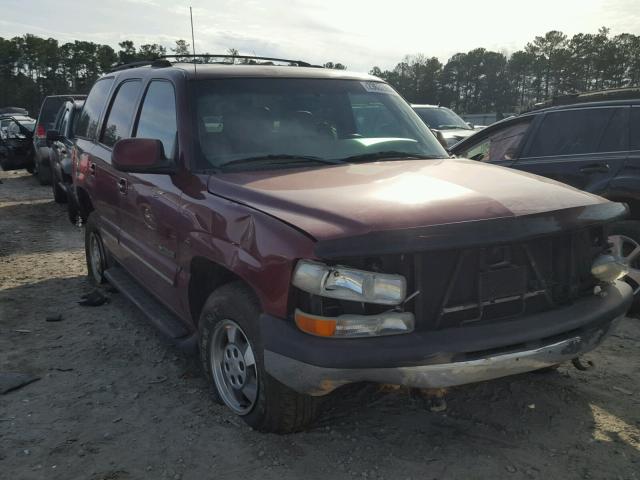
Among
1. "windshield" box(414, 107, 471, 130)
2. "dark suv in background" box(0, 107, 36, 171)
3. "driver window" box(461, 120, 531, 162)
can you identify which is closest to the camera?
"driver window" box(461, 120, 531, 162)

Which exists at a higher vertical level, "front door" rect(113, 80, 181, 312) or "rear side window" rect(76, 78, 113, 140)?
"rear side window" rect(76, 78, 113, 140)

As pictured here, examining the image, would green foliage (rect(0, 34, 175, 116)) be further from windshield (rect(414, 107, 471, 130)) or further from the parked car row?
the parked car row

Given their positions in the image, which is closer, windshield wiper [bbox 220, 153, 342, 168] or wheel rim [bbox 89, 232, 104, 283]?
windshield wiper [bbox 220, 153, 342, 168]

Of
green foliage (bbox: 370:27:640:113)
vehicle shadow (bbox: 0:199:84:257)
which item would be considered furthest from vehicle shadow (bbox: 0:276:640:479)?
green foliage (bbox: 370:27:640:113)

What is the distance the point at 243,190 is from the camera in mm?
2947

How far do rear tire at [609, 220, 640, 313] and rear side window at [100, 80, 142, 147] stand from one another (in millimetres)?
4034

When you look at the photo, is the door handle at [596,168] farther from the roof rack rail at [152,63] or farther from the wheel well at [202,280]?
the roof rack rail at [152,63]

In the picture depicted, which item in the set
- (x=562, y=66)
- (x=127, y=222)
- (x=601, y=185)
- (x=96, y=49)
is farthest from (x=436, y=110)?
A: (x=96, y=49)

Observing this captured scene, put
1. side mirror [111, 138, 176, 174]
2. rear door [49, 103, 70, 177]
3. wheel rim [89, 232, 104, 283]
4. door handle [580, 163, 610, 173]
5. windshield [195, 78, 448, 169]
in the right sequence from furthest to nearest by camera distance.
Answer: rear door [49, 103, 70, 177]
wheel rim [89, 232, 104, 283]
door handle [580, 163, 610, 173]
windshield [195, 78, 448, 169]
side mirror [111, 138, 176, 174]

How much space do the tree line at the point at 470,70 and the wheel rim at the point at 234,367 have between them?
73929 mm

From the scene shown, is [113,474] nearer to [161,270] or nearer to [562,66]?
[161,270]

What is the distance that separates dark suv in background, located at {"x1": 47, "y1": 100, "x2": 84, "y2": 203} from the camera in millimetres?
8523

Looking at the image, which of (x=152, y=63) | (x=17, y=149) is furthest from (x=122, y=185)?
(x=17, y=149)

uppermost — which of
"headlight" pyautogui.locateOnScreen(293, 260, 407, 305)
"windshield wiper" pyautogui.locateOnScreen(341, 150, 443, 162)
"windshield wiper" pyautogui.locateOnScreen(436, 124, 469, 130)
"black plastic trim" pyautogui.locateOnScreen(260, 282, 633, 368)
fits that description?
"windshield wiper" pyautogui.locateOnScreen(341, 150, 443, 162)
